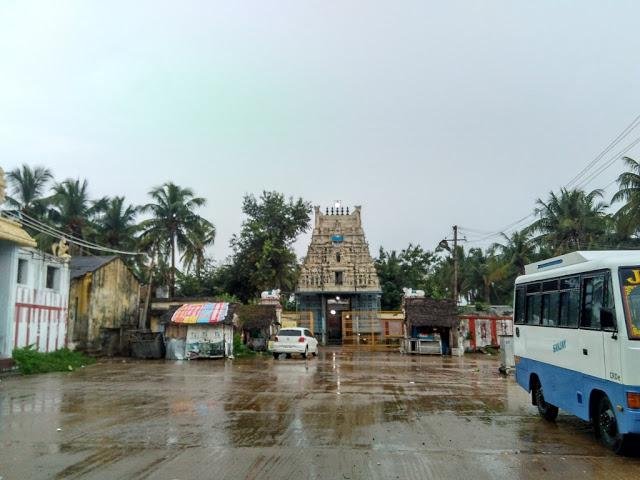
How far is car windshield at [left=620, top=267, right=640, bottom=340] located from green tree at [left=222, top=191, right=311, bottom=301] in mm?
39106

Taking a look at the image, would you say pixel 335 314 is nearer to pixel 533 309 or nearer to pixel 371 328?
pixel 371 328

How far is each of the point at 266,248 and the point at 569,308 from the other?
37.6m

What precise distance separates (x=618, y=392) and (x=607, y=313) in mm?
985

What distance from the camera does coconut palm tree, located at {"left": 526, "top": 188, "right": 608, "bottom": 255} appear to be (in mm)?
36594

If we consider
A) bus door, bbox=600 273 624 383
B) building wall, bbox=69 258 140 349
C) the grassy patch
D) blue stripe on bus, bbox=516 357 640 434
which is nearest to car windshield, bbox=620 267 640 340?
bus door, bbox=600 273 624 383

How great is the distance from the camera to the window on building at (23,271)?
2131cm

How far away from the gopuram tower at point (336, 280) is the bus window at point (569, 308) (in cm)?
3463

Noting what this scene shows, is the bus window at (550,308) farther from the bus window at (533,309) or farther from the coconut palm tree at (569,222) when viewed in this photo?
the coconut palm tree at (569,222)

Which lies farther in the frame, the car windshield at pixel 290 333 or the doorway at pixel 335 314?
the doorway at pixel 335 314

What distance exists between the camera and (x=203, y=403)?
11.8m

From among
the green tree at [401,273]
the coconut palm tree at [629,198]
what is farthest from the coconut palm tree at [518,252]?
the coconut palm tree at [629,198]

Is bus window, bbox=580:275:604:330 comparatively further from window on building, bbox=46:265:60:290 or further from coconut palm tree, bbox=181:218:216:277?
coconut palm tree, bbox=181:218:216:277

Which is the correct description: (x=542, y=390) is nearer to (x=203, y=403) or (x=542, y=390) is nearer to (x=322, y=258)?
(x=203, y=403)

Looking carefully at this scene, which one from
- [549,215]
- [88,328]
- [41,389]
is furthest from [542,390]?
[549,215]
